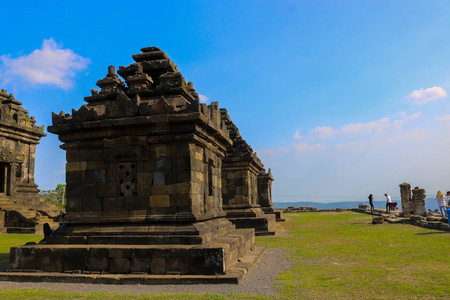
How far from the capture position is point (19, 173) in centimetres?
2847

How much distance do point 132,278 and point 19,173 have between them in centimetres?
2597

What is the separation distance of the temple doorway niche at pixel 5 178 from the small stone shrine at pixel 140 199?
20494 mm

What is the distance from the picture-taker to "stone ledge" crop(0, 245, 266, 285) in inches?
276

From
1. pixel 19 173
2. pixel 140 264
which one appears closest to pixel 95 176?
pixel 140 264

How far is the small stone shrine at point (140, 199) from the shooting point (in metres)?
7.49

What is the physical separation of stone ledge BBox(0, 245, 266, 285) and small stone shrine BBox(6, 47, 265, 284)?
0.07 ft

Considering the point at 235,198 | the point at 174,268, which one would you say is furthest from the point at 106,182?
the point at 235,198

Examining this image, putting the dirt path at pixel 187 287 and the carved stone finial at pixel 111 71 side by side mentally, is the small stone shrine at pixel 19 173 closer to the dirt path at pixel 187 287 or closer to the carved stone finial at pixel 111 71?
the carved stone finial at pixel 111 71

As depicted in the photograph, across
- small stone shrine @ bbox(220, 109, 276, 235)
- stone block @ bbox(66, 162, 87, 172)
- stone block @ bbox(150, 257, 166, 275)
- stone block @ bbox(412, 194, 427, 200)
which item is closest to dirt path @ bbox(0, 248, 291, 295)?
stone block @ bbox(150, 257, 166, 275)

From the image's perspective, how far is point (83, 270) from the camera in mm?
7809

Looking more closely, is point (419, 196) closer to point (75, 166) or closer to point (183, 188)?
point (183, 188)

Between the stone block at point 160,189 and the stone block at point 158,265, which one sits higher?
the stone block at point 160,189

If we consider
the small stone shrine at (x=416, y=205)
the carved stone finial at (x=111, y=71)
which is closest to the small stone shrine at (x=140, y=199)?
the carved stone finial at (x=111, y=71)

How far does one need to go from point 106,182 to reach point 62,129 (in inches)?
73.5
